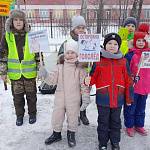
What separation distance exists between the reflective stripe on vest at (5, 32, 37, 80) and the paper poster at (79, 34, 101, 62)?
3.81 ft

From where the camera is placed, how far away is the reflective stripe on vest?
14.6 feet

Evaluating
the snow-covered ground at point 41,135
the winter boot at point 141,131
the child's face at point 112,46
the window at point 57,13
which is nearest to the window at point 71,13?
the window at point 57,13

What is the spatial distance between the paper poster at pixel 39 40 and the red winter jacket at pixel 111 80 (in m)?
0.85

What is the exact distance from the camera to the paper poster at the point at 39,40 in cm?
418

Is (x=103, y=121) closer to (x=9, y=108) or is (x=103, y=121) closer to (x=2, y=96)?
(x=9, y=108)

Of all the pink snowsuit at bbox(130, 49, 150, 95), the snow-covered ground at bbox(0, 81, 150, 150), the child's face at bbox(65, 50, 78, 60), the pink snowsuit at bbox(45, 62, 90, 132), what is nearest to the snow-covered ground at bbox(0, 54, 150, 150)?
the snow-covered ground at bbox(0, 81, 150, 150)

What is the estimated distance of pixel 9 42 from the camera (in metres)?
4.45

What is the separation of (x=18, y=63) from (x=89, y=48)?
52.9 inches

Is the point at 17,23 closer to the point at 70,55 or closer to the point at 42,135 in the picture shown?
the point at 70,55

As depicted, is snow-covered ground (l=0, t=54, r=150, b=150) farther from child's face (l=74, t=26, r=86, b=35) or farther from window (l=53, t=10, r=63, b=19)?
window (l=53, t=10, r=63, b=19)

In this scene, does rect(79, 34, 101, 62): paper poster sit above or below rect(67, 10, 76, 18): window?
below

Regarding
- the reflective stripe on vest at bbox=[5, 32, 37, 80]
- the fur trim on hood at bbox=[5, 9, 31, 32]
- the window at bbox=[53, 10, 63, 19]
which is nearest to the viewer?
the fur trim on hood at bbox=[5, 9, 31, 32]

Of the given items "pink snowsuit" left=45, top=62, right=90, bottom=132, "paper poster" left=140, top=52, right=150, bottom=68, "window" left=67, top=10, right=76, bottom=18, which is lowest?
"pink snowsuit" left=45, top=62, right=90, bottom=132

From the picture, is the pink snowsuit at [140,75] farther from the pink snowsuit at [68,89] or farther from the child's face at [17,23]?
the child's face at [17,23]
